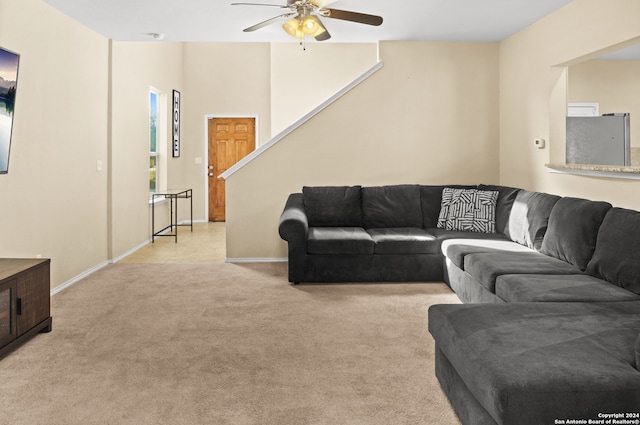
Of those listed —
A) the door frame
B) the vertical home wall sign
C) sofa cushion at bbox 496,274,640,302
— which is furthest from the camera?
the door frame

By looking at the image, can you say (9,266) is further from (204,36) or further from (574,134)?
(574,134)

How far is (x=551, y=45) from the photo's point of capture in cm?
483

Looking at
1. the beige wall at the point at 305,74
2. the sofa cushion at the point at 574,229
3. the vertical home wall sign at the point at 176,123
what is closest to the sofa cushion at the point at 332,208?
the sofa cushion at the point at 574,229

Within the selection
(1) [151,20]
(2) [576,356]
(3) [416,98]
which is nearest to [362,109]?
(3) [416,98]

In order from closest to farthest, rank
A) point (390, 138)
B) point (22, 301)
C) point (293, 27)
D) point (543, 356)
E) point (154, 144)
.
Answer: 1. point (543, 356)
2. point (22, 301)
3. point (293, 27)
4. point (390, 138)
5. point (154, 144)

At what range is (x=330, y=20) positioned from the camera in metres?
5.07

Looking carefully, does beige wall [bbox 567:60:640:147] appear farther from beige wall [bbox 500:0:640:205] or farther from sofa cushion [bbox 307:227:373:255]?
sofa cushion [bbox 307:227:373:255]

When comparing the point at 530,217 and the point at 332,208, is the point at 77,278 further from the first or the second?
the point at 530,217

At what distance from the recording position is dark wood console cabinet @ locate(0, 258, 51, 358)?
9.87 ft

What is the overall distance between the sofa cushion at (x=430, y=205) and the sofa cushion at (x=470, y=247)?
767 mm

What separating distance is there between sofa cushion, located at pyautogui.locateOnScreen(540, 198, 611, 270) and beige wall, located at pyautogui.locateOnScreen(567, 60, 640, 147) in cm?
370

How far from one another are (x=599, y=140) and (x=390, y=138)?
2.22 m

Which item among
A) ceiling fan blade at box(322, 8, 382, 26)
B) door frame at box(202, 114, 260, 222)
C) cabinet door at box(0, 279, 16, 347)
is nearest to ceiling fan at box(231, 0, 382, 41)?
ceiling fan blade at box(322, 8, 382, 26)

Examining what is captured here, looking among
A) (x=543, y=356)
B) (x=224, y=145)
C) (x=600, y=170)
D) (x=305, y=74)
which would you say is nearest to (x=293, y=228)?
(x=600, y=170)
